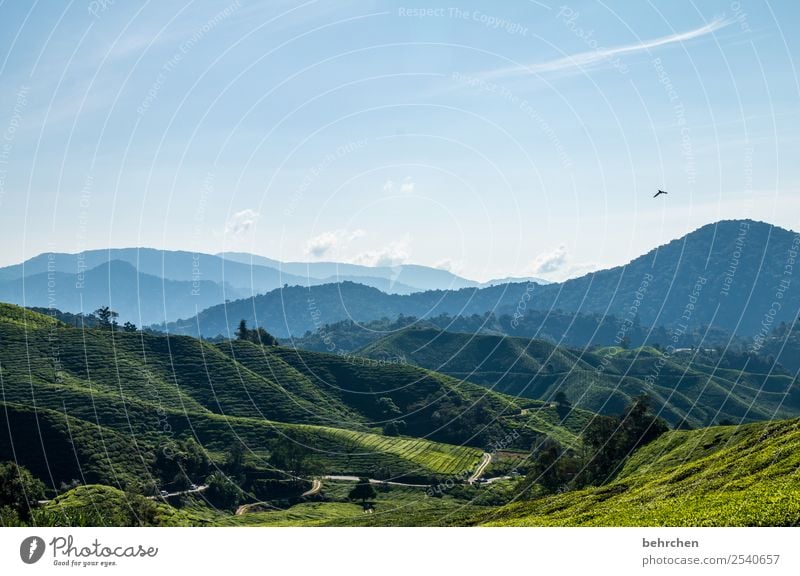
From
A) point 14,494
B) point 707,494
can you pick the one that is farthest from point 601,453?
point 14,494

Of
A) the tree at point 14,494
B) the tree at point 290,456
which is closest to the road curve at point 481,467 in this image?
the tree at point 290,456

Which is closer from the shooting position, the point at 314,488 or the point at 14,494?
the point at 14,494

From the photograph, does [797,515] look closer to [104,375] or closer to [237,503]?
[237,503]

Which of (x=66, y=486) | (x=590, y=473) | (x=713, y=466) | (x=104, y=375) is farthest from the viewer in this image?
(x=104, y=375)

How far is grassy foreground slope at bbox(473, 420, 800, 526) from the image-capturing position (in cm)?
3853

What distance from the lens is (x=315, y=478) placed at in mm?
162125

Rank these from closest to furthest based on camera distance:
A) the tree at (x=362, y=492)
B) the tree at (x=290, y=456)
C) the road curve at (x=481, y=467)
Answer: the tree at (x=362, y=492) → the tree at (x=290, y=456) → the road curve at (x=481, y=467)

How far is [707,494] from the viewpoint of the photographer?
49.2 meters

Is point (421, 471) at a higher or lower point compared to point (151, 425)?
lower

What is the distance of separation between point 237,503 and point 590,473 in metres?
70.7

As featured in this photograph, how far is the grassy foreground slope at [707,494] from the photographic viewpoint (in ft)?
126

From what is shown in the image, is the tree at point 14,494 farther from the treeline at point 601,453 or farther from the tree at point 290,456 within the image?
the treeline at point 601,453

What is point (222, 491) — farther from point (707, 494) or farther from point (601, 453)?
point (707, 494)
